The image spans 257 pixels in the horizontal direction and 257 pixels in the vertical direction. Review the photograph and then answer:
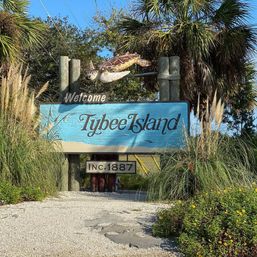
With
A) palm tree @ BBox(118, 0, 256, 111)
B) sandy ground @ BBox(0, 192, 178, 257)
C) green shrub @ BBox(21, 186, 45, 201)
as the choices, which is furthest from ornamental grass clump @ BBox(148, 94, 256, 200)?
palm tree @ BBox(118, 0, 256, 111)

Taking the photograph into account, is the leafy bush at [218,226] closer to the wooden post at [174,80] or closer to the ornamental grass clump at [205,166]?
the ornamental grass clump at [205,166]

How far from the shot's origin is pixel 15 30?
13.7m

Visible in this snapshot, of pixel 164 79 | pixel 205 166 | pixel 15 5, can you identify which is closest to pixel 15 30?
pixel 15 5

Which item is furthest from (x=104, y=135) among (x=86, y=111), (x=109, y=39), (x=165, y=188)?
(x=109, y=39)

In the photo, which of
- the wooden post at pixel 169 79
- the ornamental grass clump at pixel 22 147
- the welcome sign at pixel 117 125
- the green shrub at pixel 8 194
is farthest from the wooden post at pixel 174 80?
the green shrub at pixel 8 194

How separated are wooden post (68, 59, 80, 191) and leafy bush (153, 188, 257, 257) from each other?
230 inches

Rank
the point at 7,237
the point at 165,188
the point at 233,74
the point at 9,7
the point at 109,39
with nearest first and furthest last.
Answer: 1. the point at 7,237
2. the point at 165,188
3. the point at 9,7
4. the point at 233,74
5. the point at 109,39

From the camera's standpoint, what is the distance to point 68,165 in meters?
12.1

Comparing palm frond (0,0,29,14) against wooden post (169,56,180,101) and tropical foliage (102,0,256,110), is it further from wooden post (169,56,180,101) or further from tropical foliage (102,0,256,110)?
wooden post (169,56,180,101)

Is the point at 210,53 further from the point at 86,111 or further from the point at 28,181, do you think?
the point at 28,181

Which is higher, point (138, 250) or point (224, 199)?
point (224, 199)

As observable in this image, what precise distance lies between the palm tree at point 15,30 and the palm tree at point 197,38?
9.35ft

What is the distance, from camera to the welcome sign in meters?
11.6

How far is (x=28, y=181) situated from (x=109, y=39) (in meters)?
13.9
